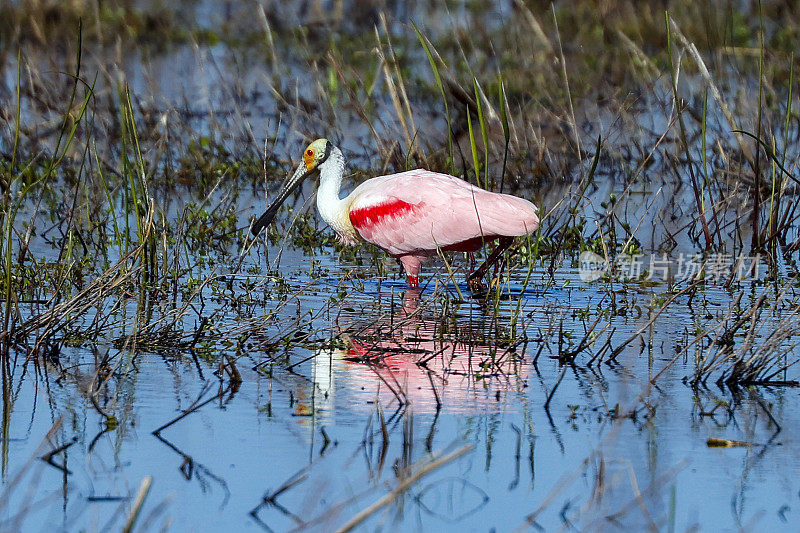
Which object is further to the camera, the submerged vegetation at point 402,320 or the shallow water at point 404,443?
the submerged vegetation at point 402,320

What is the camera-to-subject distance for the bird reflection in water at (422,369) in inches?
191

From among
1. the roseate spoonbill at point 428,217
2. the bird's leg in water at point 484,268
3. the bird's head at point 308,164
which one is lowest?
the bird's leg in water at point 484,268

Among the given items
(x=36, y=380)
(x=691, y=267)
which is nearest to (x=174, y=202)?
(x=691, y=267)

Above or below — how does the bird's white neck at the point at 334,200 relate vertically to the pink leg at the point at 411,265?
above

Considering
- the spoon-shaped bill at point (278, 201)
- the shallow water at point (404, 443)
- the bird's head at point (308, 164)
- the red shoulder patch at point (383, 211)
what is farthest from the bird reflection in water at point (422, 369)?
the bird's head at point (308, 164)

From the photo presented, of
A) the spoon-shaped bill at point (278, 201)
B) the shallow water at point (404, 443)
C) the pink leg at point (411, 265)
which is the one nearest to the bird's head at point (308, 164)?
the spoon-shaped bill at point (278, 201)

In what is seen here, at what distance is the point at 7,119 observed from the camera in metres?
10.3

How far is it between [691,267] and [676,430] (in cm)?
374

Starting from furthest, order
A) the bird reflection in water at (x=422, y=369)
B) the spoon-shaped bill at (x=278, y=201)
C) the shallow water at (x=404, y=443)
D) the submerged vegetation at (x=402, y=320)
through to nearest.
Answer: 1. the spoon-shaped bill at (x=278, y=201)
2. the bird reflection in water at (x=422, y=369)
3. the submerged vegetation at (x=402, y=320)
4. the shallow water at (x=404, y=443)

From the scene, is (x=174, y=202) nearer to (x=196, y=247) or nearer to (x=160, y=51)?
(x=196, y=247)

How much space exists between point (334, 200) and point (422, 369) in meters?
2.99

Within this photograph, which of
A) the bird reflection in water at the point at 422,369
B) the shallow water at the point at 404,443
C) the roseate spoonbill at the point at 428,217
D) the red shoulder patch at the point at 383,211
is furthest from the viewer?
the red shoulder patch at the point at 383,211

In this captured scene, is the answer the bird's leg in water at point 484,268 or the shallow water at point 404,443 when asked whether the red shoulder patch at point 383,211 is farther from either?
the shallow water at point 404,443

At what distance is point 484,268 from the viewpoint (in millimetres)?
7430
